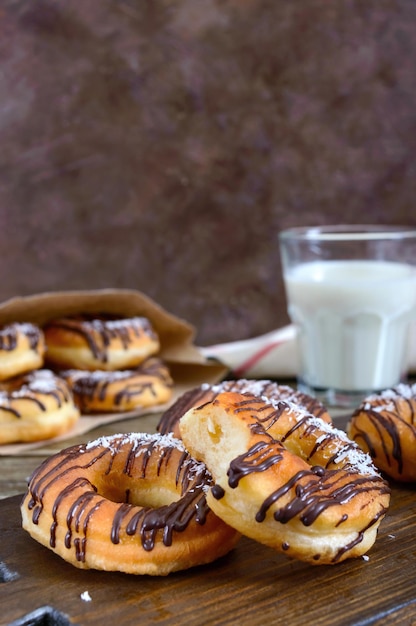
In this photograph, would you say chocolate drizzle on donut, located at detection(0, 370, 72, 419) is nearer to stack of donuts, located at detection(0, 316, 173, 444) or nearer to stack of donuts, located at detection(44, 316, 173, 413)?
stack of donuts, located at detection(0, 316, 173, 444)

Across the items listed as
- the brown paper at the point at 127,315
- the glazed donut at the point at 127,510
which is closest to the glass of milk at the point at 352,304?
the brown paper at the point at 127,315


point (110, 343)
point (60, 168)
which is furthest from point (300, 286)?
point (60, 168)

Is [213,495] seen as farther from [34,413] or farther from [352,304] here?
[352,304]

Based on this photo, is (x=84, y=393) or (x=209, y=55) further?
(x=209, y=55)

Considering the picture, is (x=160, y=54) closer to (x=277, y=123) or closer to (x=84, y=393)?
Result: (x=277, y=123)

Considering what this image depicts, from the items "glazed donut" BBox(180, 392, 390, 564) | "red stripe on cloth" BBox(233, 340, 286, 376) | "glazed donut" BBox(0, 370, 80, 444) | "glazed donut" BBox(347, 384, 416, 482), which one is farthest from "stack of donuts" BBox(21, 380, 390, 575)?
"red stripe on cloth" BBox(233, 340, 286, 376)

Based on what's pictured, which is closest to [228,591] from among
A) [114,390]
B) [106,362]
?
[114,390]
